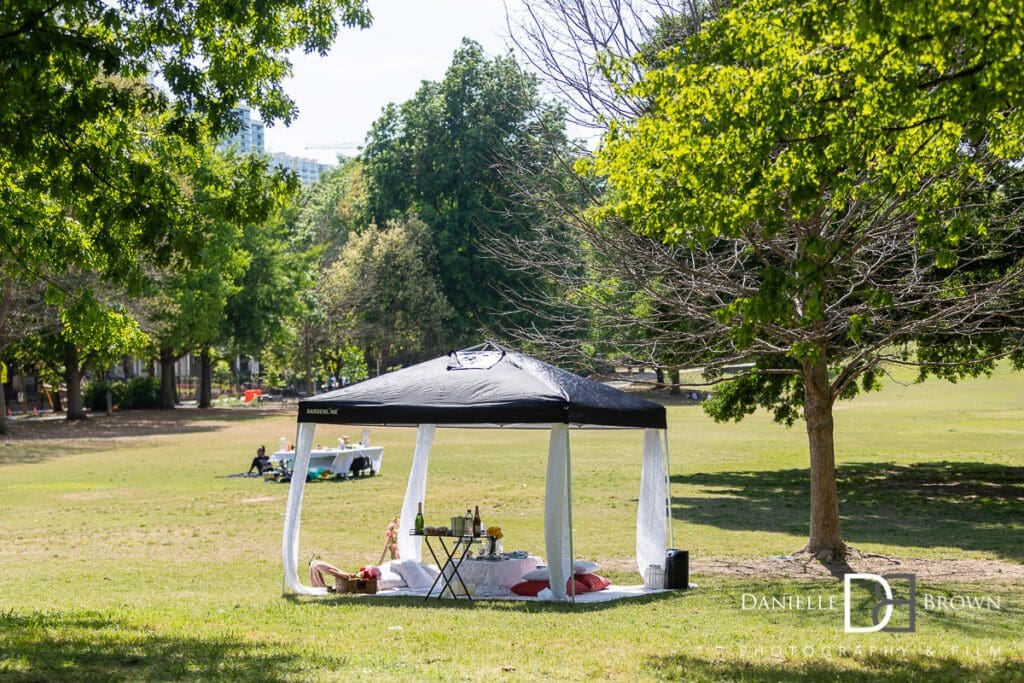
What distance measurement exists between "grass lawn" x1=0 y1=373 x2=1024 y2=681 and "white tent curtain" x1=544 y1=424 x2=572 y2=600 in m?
0.58

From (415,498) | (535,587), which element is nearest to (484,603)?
(535,587)

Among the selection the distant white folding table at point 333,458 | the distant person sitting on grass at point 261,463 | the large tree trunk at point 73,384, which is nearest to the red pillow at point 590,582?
the distant white folding table at point 333,458

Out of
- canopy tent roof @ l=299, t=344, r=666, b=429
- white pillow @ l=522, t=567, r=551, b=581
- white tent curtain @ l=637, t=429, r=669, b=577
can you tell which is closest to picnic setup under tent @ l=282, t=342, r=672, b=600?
canopy tent roof @ l=299, t=344, r=666, b=429

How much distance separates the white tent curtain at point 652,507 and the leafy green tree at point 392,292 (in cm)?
5625

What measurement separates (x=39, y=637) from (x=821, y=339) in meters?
10.7

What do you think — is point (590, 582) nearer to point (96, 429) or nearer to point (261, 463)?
point (261, 463)

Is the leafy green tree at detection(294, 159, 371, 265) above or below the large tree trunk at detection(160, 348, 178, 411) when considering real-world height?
above

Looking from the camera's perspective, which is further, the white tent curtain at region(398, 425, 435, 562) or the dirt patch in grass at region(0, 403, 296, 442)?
the dirt patch in grass at region(0, 403, 296, 442)

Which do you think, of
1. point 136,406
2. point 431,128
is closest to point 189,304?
point 136,406

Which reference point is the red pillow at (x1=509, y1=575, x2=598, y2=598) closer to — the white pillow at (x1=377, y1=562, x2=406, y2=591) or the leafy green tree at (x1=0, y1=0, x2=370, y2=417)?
the white pillow at (x1=377, y1=562, x2=406, y2=591)

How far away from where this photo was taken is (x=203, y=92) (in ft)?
41.3

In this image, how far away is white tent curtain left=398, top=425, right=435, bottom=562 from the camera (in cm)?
1627

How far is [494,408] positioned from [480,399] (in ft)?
0.89

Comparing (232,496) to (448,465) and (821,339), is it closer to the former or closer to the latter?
(448,465)
